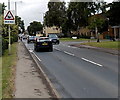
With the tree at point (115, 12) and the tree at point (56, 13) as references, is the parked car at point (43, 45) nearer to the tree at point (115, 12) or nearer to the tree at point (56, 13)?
the tree at point (115, 12)

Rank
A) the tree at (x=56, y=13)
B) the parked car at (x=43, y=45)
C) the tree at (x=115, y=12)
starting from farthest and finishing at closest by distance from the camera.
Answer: the tree at (x=56, y=13) < the parked car at (x=43, y=45) < the tree at (x=115, y=12)

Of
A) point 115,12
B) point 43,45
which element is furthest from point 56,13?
point 115,12

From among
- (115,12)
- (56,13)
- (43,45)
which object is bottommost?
(43,45)

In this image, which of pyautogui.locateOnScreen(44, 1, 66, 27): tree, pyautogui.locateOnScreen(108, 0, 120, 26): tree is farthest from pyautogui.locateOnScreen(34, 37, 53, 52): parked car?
pyautogui.locateOnScreen(44, 1, 66, 27): tree

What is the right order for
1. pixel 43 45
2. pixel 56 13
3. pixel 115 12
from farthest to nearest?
pixel 56 13 < pixel 43 45 < pixel 115 12

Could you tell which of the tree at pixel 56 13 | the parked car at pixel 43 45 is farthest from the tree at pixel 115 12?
the tree at pixel 56 13

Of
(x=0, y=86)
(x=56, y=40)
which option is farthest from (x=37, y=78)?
(x=56, y=40)

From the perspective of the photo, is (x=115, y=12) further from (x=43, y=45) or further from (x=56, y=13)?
(x=56, y=13)

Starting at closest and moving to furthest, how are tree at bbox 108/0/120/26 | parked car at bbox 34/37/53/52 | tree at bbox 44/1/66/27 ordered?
tree at bbox 108/0/120/26 → parked car at bbox 34/37/53/52 → tree at bbox 44/1/66/27

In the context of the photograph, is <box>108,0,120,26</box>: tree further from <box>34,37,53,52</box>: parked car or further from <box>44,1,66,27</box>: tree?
<box>44,1,66,27</box>: tree

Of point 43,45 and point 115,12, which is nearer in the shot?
point 115,12

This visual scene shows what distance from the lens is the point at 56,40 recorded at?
5150 centimetres

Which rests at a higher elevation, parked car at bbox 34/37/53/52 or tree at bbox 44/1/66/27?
tree at bbox 44/1/66/27

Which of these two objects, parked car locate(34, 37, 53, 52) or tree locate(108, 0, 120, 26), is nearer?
tree locate(108, 0, 120, 26)
